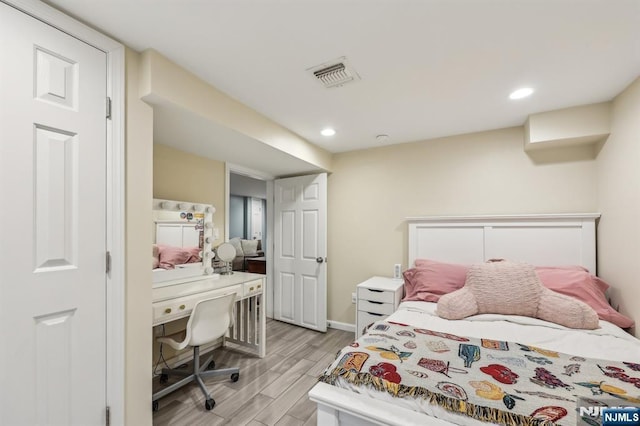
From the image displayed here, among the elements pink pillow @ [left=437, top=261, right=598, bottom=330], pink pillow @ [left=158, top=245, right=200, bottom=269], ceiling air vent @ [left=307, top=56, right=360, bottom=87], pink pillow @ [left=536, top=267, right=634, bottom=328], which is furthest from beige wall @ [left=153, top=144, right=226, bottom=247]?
pink pillow @ [left=536, top=267, right=634, bottom=328]

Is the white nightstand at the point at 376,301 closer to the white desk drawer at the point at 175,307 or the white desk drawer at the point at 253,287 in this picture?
the white desk drawer at the point at 253,287

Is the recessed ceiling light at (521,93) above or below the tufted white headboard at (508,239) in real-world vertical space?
above

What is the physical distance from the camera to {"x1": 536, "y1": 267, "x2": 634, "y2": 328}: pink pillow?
6.21 feet

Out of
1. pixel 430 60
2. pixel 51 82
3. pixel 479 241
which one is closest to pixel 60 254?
pixel 51 82

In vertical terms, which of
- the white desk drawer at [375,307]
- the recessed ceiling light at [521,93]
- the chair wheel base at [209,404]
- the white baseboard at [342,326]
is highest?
the recessed ceiling light at [521,93]

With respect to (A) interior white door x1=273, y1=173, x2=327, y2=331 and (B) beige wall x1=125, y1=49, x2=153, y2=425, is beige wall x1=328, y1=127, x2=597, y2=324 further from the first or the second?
(B) beige wall x1=125, y1=49, x2=153, y2=425

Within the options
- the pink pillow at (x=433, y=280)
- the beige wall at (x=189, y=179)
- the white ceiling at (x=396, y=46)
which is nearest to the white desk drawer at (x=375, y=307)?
the pink pillow at (x=433, y=280)

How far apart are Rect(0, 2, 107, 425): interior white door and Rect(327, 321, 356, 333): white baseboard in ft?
8.39

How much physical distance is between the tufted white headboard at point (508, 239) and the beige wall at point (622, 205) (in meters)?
0.13

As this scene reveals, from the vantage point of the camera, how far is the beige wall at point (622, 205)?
72.4 inches

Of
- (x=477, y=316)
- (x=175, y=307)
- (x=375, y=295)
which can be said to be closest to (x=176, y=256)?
(x=175, y=307)

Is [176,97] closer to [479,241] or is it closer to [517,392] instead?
[517,392]

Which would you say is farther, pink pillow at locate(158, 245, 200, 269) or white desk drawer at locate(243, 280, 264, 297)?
white desk drawer at locate(243, 280, 264, 297)

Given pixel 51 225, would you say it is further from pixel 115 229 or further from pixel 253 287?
pixel 253 287
